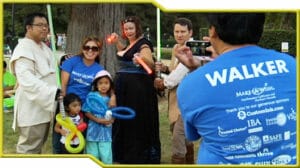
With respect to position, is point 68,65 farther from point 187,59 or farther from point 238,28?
point 238,28

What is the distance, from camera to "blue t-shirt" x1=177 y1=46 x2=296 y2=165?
2.32 m

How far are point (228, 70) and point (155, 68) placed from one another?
0.93 m

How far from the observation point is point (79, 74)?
322 cm

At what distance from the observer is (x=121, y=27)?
3.20 m

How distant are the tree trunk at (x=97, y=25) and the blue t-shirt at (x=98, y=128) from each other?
0.19m

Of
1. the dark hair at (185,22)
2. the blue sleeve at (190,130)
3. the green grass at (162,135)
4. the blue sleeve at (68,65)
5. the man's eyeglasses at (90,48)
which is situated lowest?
the green grass at (162,135)

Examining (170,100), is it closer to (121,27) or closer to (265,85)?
(121,27)

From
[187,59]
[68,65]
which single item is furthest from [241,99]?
[68,65]

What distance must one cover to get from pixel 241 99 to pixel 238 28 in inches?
13.1

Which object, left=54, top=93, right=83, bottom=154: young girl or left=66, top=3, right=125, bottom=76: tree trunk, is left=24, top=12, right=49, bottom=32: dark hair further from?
left=54, top=93, right=83, bottom=154: young girl

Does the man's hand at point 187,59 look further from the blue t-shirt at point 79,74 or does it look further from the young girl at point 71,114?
the young girl at point 71,114

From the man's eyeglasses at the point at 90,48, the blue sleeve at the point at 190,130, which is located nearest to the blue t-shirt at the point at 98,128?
the man's eyeglasses at the point at 90,48

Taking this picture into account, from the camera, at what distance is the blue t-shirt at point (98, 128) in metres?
3.19

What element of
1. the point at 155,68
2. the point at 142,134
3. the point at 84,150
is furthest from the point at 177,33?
the point at 84,150
